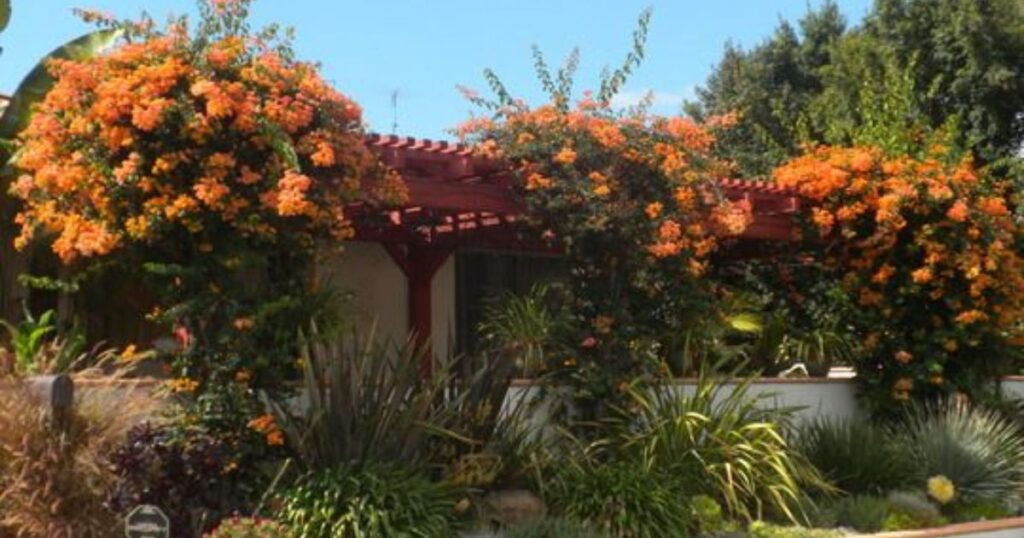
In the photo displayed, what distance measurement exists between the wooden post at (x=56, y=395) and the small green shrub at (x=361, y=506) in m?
1.60

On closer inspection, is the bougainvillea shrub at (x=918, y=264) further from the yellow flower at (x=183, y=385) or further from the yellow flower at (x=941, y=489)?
the yellow flower at (x=183, y=385)

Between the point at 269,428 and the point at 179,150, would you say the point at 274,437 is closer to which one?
the point at 269,428

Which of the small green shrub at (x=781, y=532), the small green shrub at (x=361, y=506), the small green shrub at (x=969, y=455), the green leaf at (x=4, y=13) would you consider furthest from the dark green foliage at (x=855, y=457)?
the green leaf at (x=4, y=13)

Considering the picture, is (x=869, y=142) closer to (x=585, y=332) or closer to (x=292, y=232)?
(x=585, y=332)

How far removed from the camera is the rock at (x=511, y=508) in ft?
33.6

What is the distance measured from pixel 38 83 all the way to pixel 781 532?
793cm

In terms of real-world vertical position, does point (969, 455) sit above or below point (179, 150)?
below

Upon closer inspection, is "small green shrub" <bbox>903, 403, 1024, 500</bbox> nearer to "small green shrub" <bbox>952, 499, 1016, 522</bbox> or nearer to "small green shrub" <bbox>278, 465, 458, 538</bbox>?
"small green shrub" <bbox>952, 499, 1016, 522</bbox>

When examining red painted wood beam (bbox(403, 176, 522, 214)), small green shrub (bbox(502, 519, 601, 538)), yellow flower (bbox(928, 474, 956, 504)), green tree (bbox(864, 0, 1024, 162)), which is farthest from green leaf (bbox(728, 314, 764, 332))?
green tree (bbox(864, 0, 1024, 162))

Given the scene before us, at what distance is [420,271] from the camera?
1611cm

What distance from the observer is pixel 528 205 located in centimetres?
1245

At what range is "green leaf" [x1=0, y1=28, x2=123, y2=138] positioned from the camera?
12781 millimetres

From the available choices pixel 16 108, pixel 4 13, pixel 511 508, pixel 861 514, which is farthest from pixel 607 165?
pixel 4 13

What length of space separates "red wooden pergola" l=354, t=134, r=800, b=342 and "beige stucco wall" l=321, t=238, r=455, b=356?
0.39m
